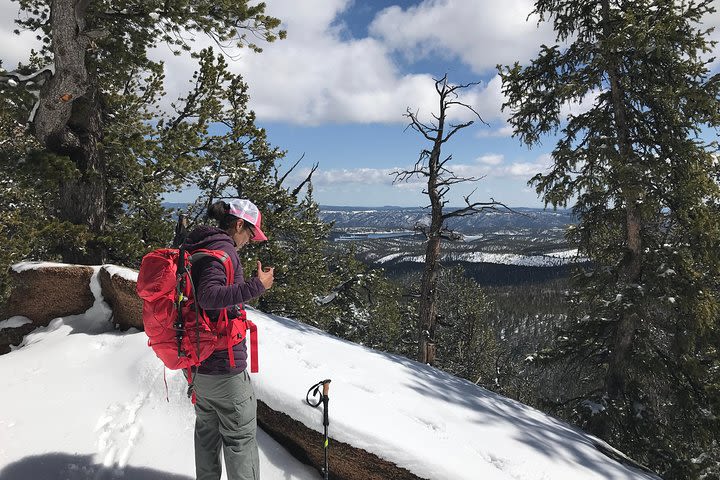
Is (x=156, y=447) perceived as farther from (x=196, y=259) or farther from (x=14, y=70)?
(x=14, y=70)

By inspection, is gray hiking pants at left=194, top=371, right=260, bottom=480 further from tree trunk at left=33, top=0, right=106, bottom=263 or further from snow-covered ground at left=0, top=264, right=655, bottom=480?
tree trunk at left=33, top=0, right=106, bottom=263

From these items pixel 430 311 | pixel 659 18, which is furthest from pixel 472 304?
pixel 659 18

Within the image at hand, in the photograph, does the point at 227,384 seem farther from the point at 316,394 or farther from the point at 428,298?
the point at 428,298

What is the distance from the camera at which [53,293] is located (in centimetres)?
629

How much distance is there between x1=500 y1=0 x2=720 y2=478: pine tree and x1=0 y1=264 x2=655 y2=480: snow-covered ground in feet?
11.3

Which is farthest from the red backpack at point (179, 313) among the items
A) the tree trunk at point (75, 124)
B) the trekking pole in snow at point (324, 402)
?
the tree trunk at point (75, 124)

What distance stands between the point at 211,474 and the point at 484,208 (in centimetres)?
826

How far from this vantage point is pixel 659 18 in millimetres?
7438

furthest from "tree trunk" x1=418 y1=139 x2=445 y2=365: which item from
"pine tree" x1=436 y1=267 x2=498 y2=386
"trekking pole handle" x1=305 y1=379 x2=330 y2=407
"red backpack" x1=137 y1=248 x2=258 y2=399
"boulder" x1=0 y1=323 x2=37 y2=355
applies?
"pine tree" x1=436 y1=267 x2=498 y2=386

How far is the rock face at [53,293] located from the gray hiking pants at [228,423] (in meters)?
4.36

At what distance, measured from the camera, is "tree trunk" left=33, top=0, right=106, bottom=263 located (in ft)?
18.2

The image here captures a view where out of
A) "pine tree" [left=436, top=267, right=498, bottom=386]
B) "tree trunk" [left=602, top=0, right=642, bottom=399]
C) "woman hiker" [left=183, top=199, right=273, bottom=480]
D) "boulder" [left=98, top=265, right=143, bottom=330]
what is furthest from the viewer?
"pine tree" [left=436, top=267, right=498, bottom=386]

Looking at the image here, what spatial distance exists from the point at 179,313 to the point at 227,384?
28.1 inches

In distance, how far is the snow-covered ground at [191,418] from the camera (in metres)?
3.79
